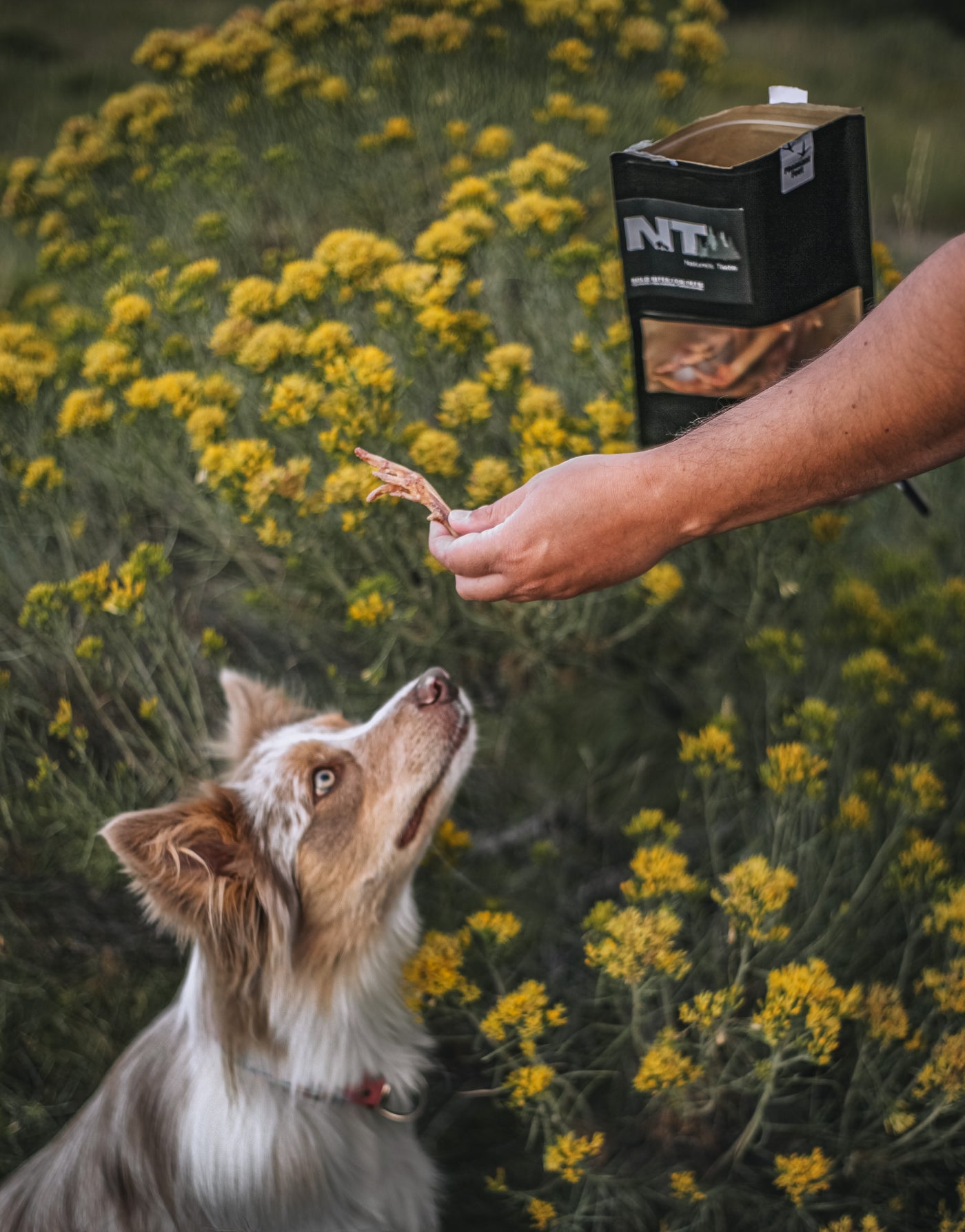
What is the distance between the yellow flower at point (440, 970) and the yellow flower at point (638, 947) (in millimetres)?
275

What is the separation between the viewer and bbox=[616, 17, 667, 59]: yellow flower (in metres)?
3.25

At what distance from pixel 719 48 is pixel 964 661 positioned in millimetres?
2399

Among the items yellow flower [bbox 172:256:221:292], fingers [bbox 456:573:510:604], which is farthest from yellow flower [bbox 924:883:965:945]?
yellow flower [bbox 172:256:221:292]

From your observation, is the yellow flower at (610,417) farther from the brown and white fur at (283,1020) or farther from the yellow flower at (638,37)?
the yellow flower at (638,37)

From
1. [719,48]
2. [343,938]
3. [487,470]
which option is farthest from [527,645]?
[719,48]

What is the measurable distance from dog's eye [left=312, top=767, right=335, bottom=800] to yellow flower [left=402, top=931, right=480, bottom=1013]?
364 mm

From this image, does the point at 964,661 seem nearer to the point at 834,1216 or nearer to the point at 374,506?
the point at 834,1216

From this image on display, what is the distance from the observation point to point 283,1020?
70.5 inches

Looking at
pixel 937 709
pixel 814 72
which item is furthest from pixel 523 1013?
pixel 814 72

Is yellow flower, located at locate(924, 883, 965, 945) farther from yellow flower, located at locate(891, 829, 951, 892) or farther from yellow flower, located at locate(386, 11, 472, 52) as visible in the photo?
yellow flower, located at locate(386, 11, 472, 52)

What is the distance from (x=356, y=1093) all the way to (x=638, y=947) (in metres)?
0.78

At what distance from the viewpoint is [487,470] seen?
2.11m

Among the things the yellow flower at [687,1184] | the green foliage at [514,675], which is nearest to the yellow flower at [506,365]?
the green foliage at [514,675]

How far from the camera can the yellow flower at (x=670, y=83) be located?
327 centimetres
